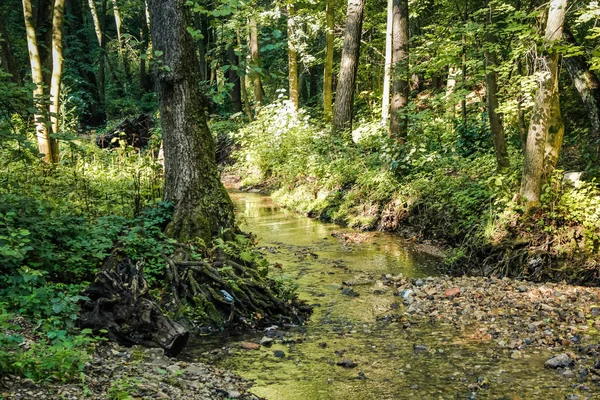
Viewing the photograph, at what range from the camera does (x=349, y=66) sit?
16.7 m

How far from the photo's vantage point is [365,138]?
57.4 ft

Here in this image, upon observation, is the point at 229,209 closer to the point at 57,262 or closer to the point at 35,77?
the point at 57,262

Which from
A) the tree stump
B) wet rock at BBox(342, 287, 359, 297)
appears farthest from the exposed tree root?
wet rock at BBox(342, 287, 359, 297)

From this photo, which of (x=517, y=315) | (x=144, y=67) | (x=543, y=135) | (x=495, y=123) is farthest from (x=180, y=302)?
(x=144, y=67)

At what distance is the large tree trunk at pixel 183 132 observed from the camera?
7363 millimetres

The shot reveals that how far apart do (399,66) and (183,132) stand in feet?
25.0

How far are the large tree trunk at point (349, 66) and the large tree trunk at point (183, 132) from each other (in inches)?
385

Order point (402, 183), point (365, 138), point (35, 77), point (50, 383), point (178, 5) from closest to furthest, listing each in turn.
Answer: point (50, 383) < point (178, 5) < point (35, 77) < point (402, 183) < point (365, 138)

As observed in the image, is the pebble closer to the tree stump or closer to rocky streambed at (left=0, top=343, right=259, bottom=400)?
rocky streambed at (left=0, top=343, right=259, bottom=400)

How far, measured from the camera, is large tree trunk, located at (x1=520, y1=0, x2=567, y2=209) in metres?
8.58

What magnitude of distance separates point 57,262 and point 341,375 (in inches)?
141

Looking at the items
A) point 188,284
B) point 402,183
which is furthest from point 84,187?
point 402,183

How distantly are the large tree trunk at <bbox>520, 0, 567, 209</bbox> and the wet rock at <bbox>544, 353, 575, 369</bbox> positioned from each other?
13.5ft

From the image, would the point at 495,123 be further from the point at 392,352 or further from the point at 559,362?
the point at 392,352
